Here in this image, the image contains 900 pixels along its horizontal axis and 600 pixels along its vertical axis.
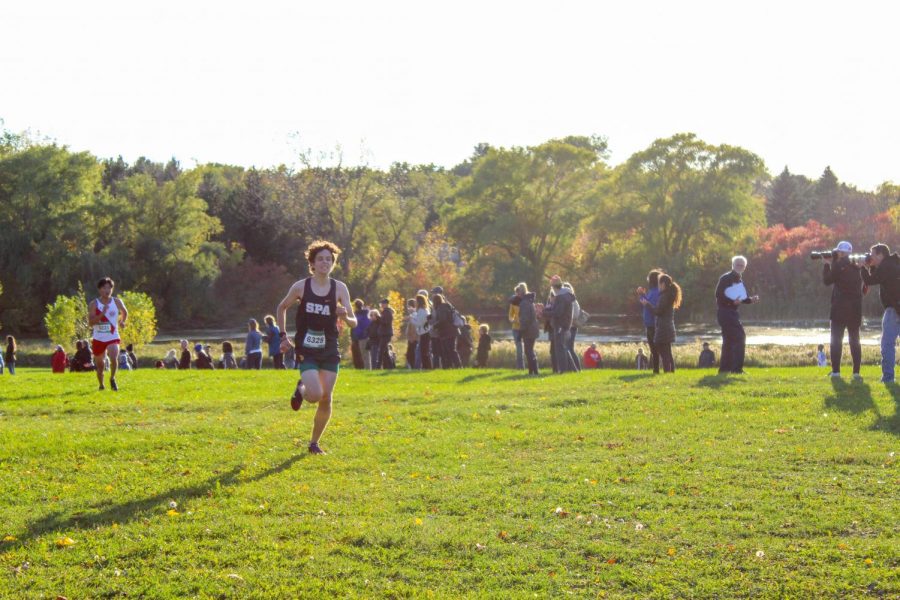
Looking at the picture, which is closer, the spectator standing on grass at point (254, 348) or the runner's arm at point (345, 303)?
the runner's arm at point (345, 303)

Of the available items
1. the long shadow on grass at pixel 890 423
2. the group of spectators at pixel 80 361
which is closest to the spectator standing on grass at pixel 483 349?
the group of spectators at pixel 80 361

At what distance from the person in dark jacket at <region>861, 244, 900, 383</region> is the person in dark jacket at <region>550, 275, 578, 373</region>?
21.9 feet

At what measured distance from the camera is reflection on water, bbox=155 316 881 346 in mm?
44719

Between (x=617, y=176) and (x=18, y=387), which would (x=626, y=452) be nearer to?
(x=18, y=387)

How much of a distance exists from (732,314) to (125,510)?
12.1 meters

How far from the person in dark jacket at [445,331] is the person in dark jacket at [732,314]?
26.1ft

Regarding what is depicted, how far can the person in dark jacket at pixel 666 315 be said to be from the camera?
18031 millimetres

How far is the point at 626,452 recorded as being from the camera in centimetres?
1055

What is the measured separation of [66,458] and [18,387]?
8.99 metres

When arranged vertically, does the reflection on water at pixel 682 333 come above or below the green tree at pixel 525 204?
below

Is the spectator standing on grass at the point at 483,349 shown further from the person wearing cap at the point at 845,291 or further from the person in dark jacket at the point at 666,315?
the person wearing cap at the point at 845,291

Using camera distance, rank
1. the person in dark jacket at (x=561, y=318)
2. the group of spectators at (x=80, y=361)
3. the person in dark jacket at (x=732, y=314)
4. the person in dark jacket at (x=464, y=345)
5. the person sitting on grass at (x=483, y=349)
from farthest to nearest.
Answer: the person in dark jacket at (x=464, y=345) → the group of spectators at (x=80, y=361) → the person sitting on grass at (x=483, y=349) → the person in dark jacket at (x=561, y=318) → the person in dark jacket at (x=732, y=314)

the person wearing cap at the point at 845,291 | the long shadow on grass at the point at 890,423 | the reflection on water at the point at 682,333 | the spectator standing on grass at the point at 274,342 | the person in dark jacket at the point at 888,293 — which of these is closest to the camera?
the long shadow on grass at the point at 890,423

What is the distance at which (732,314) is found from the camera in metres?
17.1
